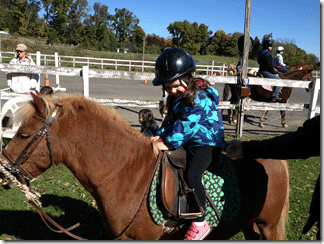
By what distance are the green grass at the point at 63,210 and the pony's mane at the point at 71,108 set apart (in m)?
1.51

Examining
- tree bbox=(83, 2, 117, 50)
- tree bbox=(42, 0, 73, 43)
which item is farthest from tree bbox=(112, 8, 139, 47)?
tree bbox=(42, 0, 73, 43)

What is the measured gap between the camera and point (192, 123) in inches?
92.6

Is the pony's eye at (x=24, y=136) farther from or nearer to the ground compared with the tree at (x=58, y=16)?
nearer to the ground

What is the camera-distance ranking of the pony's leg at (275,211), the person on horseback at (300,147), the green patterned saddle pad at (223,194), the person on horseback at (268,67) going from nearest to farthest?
the person on horseback at (300,147) < the green patterned saddle pad at (223,194) < the pony's leg at (275,211) < the person on horseback at (268,67)

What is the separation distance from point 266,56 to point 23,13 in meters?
58.3

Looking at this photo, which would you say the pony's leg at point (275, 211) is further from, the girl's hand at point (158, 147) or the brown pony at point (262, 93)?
the brown pony at point (262, 93)

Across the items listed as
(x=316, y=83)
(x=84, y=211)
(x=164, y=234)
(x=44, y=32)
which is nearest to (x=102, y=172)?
(x=164, y=234)

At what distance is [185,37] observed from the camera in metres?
73.1

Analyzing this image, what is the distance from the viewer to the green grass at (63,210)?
3.65 meters

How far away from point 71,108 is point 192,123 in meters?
1.09

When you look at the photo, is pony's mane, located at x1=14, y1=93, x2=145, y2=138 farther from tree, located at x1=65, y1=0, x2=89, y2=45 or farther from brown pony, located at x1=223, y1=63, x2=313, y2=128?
tree, located at x1=65, y1=0, x2=89, y2=45

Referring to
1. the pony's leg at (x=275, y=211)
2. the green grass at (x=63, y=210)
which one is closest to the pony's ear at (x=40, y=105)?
the green grass at (x=63, y=210)

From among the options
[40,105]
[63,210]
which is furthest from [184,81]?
[63,210]

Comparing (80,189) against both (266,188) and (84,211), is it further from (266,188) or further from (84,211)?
(266,188)
